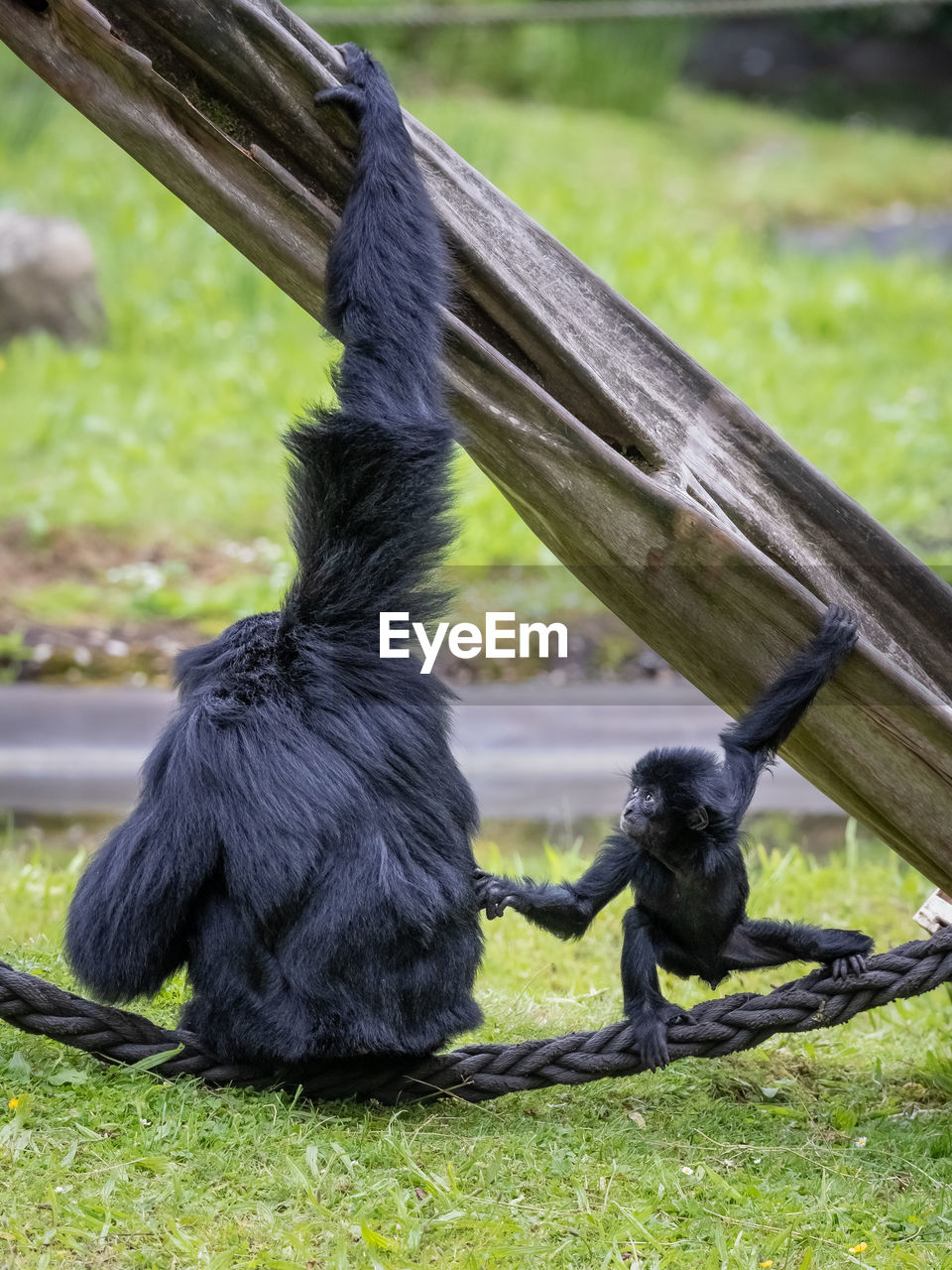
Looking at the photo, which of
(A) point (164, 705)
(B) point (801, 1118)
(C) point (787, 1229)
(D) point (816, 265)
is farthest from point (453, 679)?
(D) point (816, 265)

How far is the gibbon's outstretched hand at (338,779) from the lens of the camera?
120 inches

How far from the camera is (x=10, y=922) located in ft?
15.2

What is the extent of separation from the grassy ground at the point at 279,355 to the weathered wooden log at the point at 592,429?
310 cm

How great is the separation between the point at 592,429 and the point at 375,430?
0.66 metres

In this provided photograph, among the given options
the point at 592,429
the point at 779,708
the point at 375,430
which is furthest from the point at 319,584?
the point at 779,708

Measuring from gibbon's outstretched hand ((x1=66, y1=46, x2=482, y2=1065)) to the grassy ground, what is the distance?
3399mm

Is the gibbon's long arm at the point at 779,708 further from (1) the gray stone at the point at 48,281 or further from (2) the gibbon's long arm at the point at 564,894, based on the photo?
(1) the gray stone at the point at 48,281

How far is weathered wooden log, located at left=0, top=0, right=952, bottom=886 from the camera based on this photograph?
3.29 metres

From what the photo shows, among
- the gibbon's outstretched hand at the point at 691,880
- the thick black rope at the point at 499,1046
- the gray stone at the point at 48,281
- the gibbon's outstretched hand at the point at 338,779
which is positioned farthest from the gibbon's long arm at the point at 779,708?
the gray stone at the point at 48,281

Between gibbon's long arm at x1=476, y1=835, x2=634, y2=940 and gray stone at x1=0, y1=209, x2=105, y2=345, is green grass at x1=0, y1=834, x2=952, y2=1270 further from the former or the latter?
gray stone at x1=0, y1=209, x2=105, y2=345

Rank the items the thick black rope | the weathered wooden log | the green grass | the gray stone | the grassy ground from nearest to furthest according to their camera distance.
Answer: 1. the green grass
2. the thick black rope
3. the weathered wooden log
4. the grassy ground
5. the gray stone

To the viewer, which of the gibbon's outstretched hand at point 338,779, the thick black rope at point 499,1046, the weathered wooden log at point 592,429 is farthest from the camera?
the weathered wooden log at point 592,429

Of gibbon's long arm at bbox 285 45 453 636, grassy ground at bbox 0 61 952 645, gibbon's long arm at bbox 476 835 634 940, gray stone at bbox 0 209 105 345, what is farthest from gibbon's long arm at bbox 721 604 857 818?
gray stone at bbox 0 209 105 345

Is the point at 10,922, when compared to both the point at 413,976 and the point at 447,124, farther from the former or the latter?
the point at 447,124
